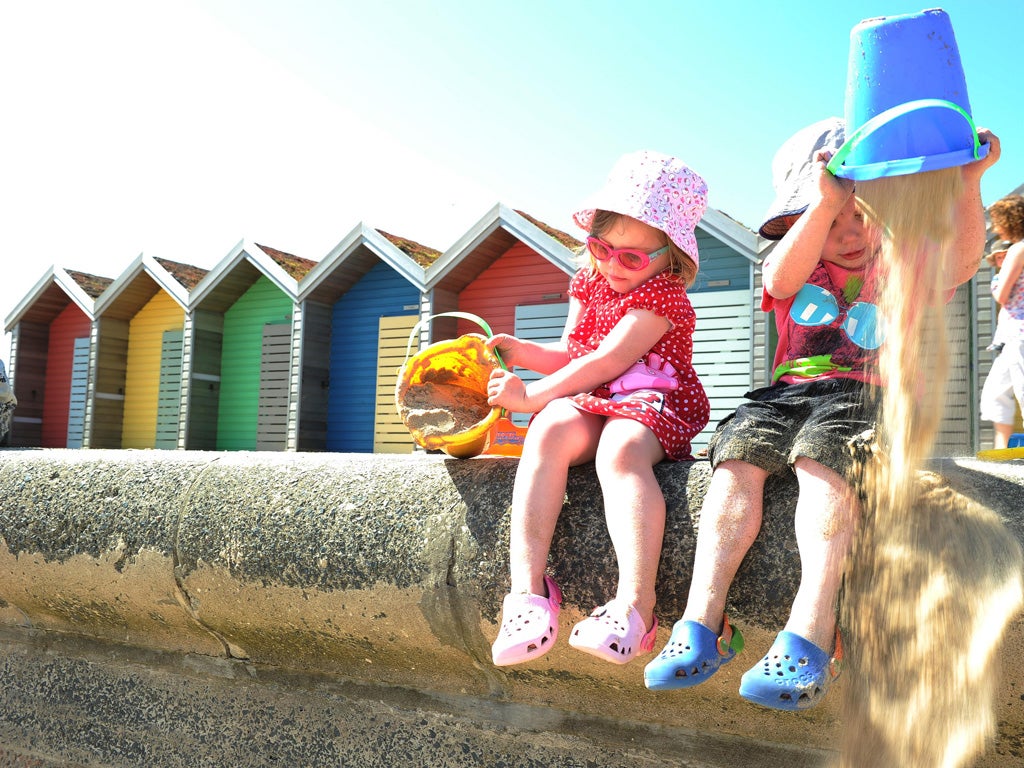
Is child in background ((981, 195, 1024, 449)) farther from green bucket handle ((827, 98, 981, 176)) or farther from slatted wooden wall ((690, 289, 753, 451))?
slatted wooden wall ((690, 289, 753, 451))

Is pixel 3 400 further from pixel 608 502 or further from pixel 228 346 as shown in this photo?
pixel 228 346

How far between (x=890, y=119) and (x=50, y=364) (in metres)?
21.2

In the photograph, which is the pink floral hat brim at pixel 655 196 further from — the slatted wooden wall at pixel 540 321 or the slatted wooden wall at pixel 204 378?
the slatted wooden wall at pixel 204 378

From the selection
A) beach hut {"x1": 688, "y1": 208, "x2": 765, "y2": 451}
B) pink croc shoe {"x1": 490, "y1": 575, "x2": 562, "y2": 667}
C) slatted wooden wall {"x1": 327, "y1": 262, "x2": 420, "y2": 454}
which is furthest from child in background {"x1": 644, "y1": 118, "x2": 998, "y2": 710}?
slatted wooden wall {"x1": 327, "y1": 262, "x2": 420, "y2": 454}

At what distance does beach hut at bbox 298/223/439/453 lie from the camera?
14695mm

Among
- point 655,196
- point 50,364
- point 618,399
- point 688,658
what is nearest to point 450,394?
point 618,399

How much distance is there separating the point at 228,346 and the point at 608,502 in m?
16.0

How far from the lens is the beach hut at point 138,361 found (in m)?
17.6

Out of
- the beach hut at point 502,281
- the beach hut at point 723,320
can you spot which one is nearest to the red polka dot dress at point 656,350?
the beach hut at point 723,320

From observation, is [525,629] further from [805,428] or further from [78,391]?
[78,391]

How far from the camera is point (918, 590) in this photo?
168 centimetres

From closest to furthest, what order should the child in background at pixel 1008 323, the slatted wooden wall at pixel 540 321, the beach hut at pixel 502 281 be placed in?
the child in background at pixel 1008 323
the beach hut at pixel 502 281
the slatted wooden wall at pixel 540 321

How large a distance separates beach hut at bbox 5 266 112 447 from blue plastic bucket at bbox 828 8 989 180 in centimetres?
1925

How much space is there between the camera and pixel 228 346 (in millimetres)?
17016
